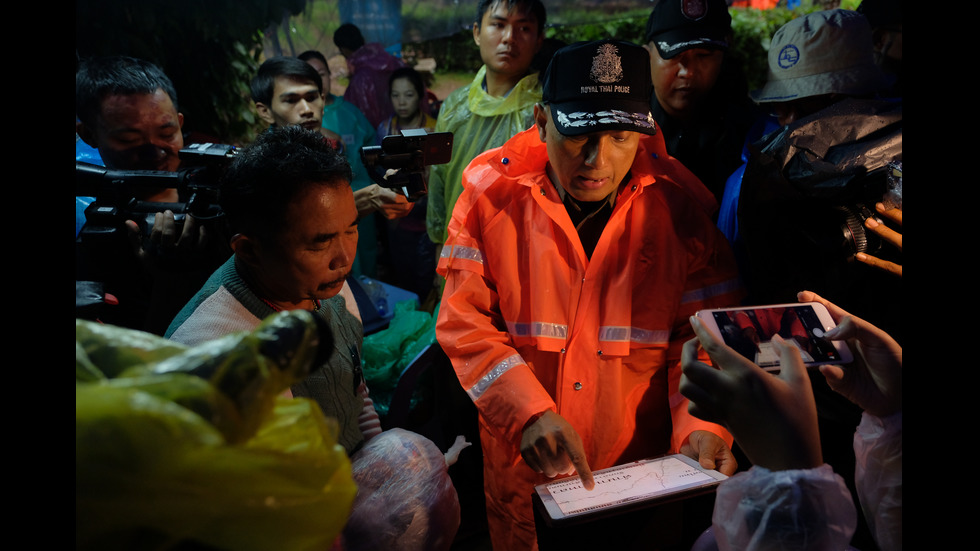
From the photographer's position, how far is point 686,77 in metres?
2.82

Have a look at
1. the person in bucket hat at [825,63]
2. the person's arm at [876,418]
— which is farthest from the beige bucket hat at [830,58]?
the person's arm at [876,418]

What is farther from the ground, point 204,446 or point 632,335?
point 204,446

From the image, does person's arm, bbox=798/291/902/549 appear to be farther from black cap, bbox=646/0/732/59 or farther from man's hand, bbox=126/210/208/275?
man's hand, bbox=126/210/208/275

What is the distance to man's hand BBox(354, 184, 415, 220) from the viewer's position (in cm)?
265

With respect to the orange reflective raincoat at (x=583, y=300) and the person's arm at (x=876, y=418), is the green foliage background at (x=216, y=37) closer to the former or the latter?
the orange reflective raincoat at (x=583, y=300)

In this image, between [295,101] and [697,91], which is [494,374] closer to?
[697,91]

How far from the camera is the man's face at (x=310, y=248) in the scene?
1.51 m

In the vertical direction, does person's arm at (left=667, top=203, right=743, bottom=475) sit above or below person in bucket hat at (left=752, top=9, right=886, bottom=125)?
below

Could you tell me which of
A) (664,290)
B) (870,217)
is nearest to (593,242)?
(664,290)

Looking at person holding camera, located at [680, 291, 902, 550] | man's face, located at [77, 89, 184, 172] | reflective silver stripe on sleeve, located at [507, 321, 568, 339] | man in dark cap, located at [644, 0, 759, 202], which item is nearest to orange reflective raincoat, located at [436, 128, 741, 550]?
reflective silver stripe on sleeve, located at [507, 321, 568, 339]

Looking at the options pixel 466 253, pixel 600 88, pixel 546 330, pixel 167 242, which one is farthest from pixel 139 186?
pixel 600 88

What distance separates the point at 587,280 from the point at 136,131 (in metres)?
1.95

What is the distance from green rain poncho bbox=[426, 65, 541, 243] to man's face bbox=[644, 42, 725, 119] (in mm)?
845

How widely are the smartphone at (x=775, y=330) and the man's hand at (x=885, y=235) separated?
317 millimetres
